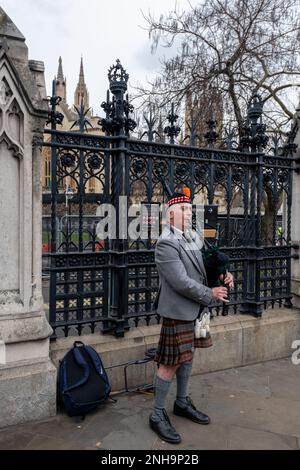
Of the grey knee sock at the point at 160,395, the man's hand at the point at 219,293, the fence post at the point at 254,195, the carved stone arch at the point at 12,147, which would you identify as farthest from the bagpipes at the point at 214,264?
the fence post at the point at 254,195

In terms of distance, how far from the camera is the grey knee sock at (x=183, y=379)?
12.9ft

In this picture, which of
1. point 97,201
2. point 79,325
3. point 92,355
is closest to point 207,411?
point 92,355

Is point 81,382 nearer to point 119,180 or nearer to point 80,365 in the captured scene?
point 80,365

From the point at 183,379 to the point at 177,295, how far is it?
90 centimetres

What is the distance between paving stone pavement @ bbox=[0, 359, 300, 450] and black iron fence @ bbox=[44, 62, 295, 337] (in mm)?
1000

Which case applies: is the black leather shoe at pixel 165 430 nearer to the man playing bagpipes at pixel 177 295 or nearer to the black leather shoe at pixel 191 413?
the man playing bagpipes at pixel 177 295

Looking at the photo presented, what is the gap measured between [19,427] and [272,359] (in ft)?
11.8

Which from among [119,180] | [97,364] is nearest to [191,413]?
[97,364]

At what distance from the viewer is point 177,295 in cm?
364

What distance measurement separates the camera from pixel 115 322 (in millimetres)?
4844

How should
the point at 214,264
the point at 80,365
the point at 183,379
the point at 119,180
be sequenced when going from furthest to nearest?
the point at 119,180 → the point at 80,365 → the point at 183,379 → the point at 214,264

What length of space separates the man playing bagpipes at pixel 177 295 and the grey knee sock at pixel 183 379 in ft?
0.08
